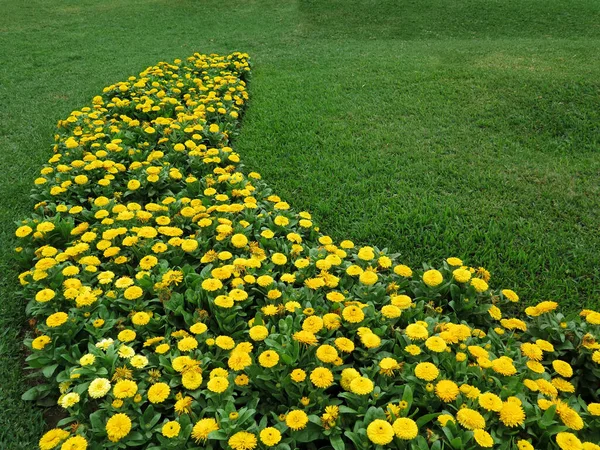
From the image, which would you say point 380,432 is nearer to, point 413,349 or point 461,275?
point 413,349

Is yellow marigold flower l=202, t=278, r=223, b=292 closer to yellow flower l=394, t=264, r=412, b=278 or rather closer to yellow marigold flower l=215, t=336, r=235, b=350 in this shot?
yellow marigold flower l=215, t=336, r=235, b=350

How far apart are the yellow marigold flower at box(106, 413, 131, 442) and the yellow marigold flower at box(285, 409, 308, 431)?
67 centimetres

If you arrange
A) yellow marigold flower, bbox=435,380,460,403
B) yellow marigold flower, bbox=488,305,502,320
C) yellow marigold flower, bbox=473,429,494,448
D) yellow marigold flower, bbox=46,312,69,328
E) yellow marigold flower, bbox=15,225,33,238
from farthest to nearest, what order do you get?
yellow marigold flower, bbox=15,225,33,238
yellow marigold flower, bbox=488,305,502,320
yellow marigold flower, bbox=46,312,69,328
yellow marigold flower, bbox=435,380,460,403
yellow marigold flower, bbox=473,429,494,448

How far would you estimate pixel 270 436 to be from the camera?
71.9 inches

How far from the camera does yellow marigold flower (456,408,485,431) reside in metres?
1.85

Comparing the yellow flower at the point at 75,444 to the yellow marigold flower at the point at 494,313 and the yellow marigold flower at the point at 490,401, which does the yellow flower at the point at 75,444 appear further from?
the yellow marigold flower at the point at 494,313

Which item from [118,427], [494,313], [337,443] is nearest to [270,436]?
[337,443]

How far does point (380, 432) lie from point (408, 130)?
4316mm

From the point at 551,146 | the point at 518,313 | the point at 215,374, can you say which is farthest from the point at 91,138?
the point at 551,146

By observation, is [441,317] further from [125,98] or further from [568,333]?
[125,98]

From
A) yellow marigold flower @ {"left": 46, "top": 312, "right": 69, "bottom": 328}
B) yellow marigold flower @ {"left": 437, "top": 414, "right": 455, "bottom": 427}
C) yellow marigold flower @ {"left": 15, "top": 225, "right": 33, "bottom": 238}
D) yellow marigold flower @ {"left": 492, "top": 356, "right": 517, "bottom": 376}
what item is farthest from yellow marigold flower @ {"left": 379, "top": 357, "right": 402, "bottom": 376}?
yellow marigold flower @ {"left": 15, "top": 225, "right": 33, "bottom": 238}

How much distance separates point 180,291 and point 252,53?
756 centimetres

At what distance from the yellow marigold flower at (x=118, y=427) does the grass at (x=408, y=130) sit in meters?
0.59

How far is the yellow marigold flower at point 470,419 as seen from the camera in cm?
185
